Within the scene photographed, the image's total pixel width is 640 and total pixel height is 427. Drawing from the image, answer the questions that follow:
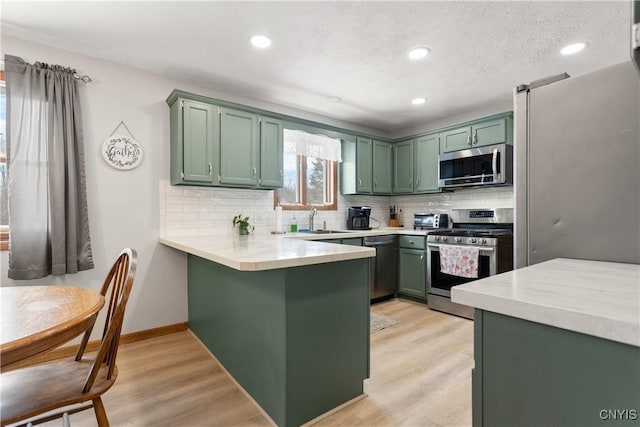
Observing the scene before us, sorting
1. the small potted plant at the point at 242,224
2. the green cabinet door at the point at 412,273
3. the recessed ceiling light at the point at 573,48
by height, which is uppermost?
the recessed ceiling light at the point at 573,48

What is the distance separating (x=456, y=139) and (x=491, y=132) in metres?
0.40

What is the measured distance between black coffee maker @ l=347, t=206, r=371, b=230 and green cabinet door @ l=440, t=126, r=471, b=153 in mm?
1280

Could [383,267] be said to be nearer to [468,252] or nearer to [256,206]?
[468,252]

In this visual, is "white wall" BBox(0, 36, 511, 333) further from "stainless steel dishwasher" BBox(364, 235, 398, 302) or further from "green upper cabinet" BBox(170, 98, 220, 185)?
"stainless steel dishwasher" BBox(364, 235, 398, 302)

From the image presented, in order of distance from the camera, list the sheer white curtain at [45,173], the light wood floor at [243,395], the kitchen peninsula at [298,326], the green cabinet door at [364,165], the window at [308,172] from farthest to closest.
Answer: the green cabinet door at [364,165] < the window at [308,172] < the sheer white curtain at [45,173] < the light wood floor at [243,395] < the kitchen peninsula at [298,326]

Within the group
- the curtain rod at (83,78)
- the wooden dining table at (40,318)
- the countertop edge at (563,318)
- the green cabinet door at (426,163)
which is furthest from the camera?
the green cabinet door at (426,163)

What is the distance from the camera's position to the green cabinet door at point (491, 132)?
3.33m

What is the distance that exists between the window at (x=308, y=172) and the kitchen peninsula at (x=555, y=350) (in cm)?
311

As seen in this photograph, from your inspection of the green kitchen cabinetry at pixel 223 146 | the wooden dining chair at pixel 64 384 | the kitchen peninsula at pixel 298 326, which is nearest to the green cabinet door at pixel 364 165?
the green kitchen cabinetry at pixel 223 146

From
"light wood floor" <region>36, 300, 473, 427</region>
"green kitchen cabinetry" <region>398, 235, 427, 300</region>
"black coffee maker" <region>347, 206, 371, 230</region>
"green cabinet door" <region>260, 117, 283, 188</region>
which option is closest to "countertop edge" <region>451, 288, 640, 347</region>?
"light wood floor" <region>36, 300, 473, 427</region>

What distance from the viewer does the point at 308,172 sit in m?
4.04

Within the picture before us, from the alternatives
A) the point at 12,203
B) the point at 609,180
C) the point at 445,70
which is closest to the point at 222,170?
the point at 12,203

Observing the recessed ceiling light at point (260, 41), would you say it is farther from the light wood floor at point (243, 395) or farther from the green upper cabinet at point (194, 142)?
the light wood floor at point (243, 395)

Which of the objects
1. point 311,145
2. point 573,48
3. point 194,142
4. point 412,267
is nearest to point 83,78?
point 194,142
